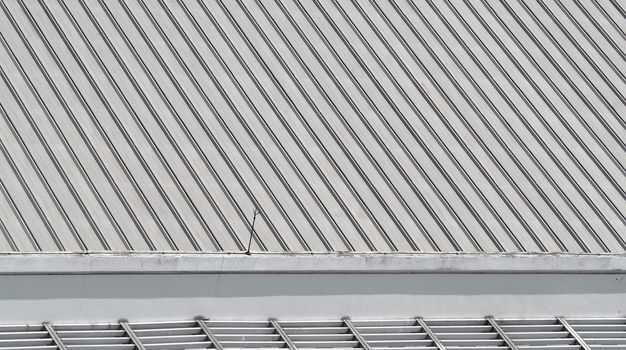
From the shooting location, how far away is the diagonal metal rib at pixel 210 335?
32781 mm

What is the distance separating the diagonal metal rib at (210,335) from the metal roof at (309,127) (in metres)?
1.56

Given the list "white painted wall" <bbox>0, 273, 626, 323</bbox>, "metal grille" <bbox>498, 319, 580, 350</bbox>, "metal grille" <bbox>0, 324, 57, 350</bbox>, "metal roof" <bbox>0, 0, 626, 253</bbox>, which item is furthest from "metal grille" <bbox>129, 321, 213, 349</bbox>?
"metal grille" <bbox>498, 319, 580, 350</bbox>

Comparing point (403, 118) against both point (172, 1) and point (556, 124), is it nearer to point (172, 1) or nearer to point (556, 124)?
point (556, 124)

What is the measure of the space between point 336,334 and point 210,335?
2731 millimetres

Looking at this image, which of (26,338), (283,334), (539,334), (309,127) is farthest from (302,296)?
(26,338)

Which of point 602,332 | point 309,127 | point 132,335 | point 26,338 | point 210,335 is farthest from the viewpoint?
point 309,127

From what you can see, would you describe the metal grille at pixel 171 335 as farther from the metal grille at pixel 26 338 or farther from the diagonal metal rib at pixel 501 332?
the diagonal metal rib at pixel 501 332

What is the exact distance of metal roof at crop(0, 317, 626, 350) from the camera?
32.2 m

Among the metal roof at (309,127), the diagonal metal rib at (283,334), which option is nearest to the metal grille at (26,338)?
the metal roof at (309,127)

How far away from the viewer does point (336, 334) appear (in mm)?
33969

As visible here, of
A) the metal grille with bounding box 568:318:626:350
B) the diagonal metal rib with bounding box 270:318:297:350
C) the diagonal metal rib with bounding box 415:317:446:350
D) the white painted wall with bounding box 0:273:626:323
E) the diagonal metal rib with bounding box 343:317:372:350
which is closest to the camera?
the white painted wall with bounding box 0:273:626:323

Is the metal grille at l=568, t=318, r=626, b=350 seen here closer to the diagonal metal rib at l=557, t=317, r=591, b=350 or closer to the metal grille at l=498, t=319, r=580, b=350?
the diagonal metal rib at l=557, t=317, r=591, b=350

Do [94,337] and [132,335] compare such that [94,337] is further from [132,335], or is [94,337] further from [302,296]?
[302,296]

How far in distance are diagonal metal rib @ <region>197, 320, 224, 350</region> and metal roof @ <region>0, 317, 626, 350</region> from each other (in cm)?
2
